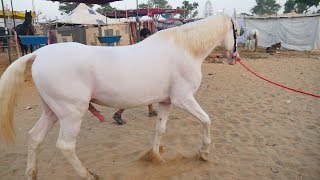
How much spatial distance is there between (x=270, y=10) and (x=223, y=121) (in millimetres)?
70137

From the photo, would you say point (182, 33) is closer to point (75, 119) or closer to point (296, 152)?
point (75, 119)

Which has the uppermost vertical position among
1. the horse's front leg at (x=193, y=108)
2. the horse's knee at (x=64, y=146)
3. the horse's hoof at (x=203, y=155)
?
the horse's front leg at (x=193, y=108)

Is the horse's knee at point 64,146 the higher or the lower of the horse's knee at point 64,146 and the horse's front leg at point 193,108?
the lower

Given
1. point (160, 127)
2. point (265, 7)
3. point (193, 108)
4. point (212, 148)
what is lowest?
point (212, 148)

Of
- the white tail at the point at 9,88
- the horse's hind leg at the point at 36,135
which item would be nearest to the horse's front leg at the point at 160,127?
the horse's hind leg at the point at 36,135

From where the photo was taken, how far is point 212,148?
12.6 ft

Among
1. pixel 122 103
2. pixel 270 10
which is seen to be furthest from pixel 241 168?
pixel 270 10

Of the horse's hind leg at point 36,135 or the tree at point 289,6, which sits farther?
the tree at point 289,6

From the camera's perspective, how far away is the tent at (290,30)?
1755cm

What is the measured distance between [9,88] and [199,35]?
6.80ft

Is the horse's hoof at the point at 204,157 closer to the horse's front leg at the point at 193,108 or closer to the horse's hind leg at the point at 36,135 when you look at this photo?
the horse's front leg at the point at 193,108

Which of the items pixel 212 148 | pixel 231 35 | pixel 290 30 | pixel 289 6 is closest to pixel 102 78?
pixel 231 35

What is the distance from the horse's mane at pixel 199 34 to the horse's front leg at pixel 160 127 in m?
0.74

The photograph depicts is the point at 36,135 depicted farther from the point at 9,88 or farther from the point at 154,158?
the point at 154,158
